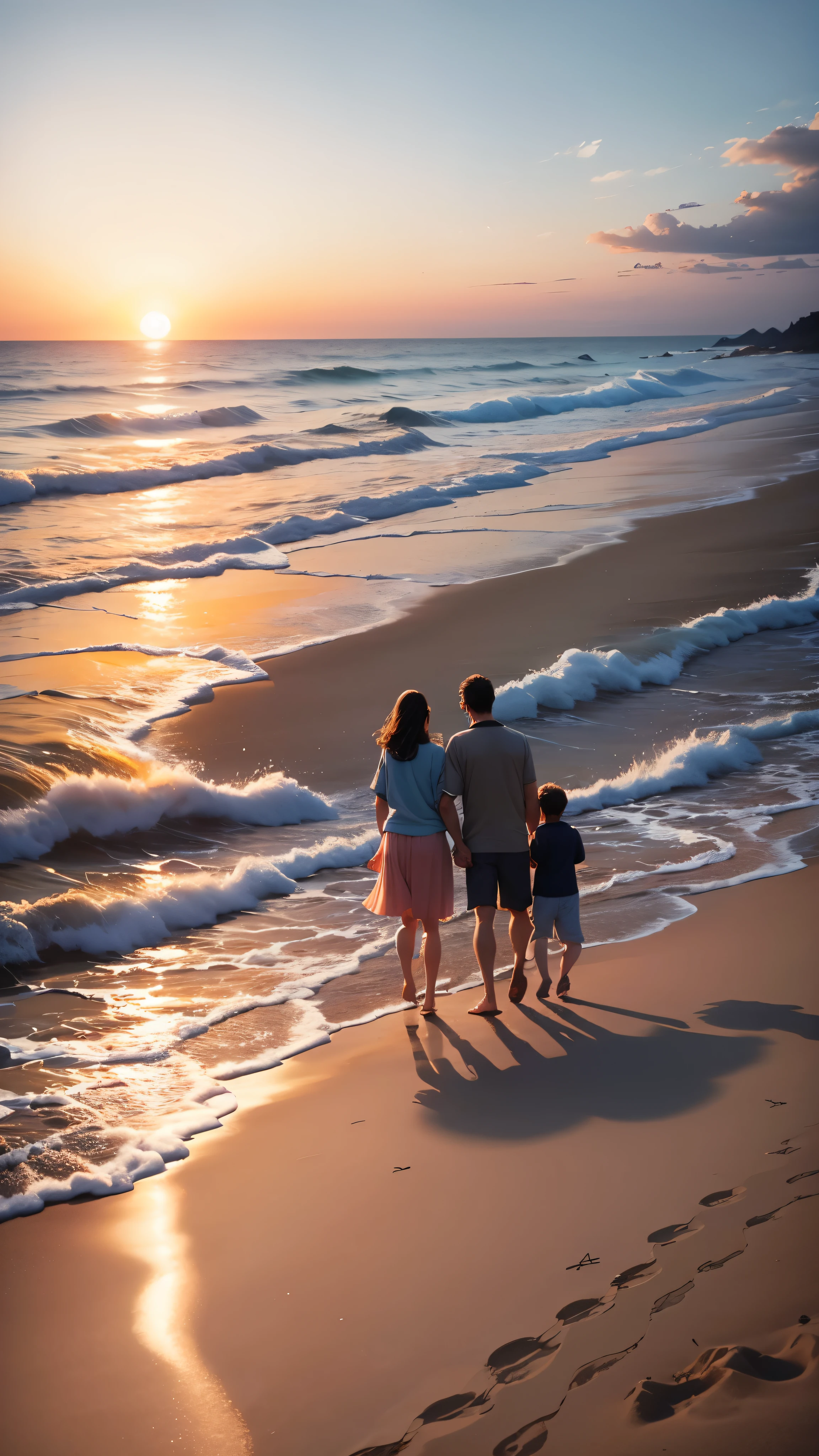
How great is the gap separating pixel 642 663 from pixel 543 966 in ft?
20.7

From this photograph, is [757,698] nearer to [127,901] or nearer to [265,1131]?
[127,901]

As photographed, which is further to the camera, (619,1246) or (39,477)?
(39,477)

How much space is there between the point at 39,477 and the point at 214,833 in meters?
19.7

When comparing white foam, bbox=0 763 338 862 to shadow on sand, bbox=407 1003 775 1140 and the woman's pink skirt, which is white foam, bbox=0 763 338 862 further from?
shadow on sand, bbox=407 1003 775 1140

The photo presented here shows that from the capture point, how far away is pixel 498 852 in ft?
15.4

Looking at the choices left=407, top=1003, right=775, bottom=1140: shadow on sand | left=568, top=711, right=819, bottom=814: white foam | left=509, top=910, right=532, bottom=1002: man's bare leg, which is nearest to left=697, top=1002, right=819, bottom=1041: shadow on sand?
left=407, top=1003, right=775, bottom=1140: shadow on sand

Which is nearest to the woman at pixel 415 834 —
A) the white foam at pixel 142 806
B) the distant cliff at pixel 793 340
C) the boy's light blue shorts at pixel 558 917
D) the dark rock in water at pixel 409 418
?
the boy's light blue shorts at pixel 558 917

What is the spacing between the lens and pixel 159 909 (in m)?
6.00

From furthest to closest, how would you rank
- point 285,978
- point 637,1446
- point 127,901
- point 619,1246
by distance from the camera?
point 127,901 < point 285,978 < point 619,1246 < point 637,1446

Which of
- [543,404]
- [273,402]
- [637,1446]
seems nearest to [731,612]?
[637,1446]

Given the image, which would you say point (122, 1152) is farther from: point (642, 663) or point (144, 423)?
point (144, 423)

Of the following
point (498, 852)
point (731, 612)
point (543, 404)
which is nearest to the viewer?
point (498, 852)

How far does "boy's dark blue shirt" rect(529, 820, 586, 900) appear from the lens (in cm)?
476

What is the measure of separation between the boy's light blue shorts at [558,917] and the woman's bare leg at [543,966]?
2 cm
